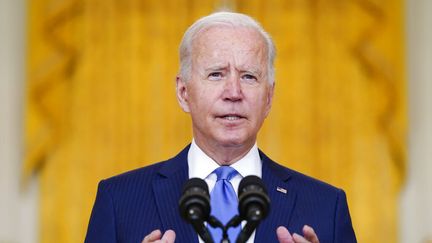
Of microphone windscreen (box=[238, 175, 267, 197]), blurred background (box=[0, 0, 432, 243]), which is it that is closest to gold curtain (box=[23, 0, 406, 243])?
blurred background (box=[0, 0, 432, 243])

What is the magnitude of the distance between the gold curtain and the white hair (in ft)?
7.59

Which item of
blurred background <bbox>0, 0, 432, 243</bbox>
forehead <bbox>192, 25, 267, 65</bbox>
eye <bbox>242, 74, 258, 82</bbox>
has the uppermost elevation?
forehead <bbox>192, 25, 267, 65</bbox>

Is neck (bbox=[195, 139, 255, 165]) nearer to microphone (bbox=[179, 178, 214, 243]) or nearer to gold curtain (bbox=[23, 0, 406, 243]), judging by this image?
microphone (bbox=[179, 178, 214, 243])

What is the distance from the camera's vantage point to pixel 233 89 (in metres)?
2.56

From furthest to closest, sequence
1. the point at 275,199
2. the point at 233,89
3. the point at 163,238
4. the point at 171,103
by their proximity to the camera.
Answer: the point at 171,103 < the point at 275,199 < the point at 233,89 < the point at 163,238

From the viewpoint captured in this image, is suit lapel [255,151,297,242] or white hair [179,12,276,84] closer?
suit lapel [255,151,297,242]

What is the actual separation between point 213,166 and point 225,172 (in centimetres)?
4

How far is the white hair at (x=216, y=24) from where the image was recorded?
268 cm

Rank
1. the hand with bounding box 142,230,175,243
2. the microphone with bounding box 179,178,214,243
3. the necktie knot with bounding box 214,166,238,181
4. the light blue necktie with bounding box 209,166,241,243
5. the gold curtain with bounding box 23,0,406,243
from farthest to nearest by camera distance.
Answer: the gold curtain with bounding box 23,0,406,243 < the necktie knot with bounding box 214,166,238,181 < the light blue necktie with bounding box 209,166,241,243 < the hand with bounding box 142,230,175,243 < the microphone with bounding box 179,178,214,243

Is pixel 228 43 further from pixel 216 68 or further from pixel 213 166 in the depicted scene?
pixel 213 166

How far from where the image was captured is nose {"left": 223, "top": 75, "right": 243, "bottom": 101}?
255 cm

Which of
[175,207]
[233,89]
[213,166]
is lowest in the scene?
[175,207]

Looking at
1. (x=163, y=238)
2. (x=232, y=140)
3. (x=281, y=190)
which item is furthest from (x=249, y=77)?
(x=163, y=238)

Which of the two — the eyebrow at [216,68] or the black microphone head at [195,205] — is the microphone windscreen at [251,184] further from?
the eyebrow at [216,68]
